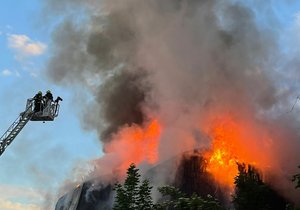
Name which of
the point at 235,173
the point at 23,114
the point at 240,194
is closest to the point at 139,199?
the point at 23,114

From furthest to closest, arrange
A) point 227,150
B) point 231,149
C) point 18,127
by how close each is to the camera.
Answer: point 231,149 → point 227,150 → point 18,127

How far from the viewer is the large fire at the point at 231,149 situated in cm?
4834

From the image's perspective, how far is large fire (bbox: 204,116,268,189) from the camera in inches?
1903

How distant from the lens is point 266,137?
49.3m

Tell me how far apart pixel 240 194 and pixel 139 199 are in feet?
41.9

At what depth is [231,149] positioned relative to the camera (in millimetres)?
48625

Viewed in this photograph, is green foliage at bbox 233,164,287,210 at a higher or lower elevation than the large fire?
lower

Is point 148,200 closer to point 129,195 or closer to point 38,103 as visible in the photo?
point 129,195

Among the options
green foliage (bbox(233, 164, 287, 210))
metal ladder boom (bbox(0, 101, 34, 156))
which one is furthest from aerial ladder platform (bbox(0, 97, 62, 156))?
green foliage (bbox(233, 164, 287, 210))

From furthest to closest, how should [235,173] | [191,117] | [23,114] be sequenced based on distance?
[191,117] < [235,173] < [23,114]

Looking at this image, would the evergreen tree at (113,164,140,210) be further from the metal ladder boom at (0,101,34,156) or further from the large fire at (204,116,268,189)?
the large fire at (204,116,268,189)

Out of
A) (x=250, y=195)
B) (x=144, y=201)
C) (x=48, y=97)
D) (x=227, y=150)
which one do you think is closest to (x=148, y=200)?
(x=144, y=201)

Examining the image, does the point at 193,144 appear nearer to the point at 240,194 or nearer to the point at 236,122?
the point at 236,122

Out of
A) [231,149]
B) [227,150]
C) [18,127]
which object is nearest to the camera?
[18,127]
